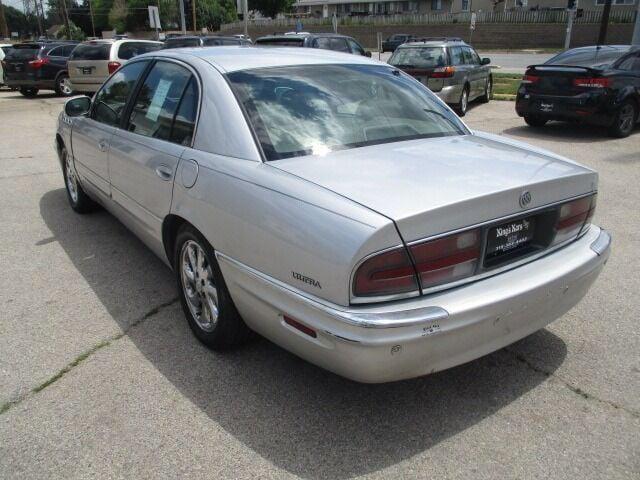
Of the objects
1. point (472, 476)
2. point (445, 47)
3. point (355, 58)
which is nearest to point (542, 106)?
point (445, 47)

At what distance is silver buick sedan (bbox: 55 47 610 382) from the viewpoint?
2.24 meters

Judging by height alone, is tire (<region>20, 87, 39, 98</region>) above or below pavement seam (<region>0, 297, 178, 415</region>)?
below

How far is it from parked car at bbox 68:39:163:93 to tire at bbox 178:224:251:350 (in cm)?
1342

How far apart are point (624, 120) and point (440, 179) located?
870 cm

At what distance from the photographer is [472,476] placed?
7.60ft

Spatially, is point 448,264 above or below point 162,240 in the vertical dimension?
above

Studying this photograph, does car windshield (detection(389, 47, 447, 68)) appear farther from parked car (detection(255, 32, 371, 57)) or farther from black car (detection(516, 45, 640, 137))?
black car (detection(516, 45, 640, 137))

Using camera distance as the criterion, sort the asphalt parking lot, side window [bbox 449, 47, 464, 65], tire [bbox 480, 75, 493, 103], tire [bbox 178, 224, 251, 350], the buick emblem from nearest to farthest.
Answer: the asphalt parking lot → the buick emblem → tire [bbox 178, 224, 251, 350] → side window [bbox 449, 47, 464, 65] → tire [bbox 480, 75, 493, 103]

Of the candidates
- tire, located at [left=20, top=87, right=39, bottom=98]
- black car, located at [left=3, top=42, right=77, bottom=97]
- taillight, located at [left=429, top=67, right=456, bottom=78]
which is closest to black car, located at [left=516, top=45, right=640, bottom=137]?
taillight, located at [left=429, top=67, right=456, bottom=78]

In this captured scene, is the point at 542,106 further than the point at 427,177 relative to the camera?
Yes

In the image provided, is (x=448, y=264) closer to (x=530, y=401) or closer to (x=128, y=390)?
(x=530, y=401)

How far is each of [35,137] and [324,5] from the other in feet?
263

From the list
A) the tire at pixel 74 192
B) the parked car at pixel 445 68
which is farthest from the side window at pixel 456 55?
the tire at pixel 74 192

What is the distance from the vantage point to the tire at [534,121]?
416 inches
